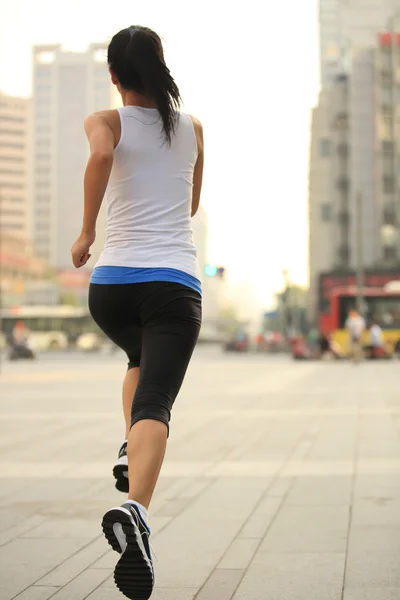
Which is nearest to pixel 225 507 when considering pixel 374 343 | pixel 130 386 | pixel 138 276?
pixel 130 386

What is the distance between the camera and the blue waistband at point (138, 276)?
3.72 metres

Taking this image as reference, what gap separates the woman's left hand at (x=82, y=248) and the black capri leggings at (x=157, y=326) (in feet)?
0.35

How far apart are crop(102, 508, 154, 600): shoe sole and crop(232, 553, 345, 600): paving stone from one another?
2.07 feet

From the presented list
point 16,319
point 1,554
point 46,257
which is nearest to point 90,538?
point 1,554

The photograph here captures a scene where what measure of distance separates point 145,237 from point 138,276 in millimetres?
136

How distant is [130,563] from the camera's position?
10.7 feet

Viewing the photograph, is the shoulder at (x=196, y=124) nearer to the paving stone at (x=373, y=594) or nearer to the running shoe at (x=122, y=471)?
the running shoe at (x=122, y=471)

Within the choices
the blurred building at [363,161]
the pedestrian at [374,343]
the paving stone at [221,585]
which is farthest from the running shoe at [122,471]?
the blurred building at [363,161]

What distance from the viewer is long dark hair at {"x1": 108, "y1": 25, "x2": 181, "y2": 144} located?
12.8 feet

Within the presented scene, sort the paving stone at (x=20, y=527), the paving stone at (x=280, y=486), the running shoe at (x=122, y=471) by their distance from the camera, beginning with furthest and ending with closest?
the paving stone at (x=280, y=486)
the paving stone at (x=20, y=527)
the running shoe at (x=122, y=471)

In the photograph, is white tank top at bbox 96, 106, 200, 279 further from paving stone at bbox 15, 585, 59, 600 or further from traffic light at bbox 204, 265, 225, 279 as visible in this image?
traffic light at bbox 204, 265, 225, 279

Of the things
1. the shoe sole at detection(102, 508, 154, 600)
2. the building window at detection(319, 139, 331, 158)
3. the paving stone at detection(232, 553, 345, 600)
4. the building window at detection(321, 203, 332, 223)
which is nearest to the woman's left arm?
the shoe sole at detection(102, 508, 154, 600)

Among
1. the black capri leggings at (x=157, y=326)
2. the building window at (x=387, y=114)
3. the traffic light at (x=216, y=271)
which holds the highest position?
the building window at (x=387, y=114)

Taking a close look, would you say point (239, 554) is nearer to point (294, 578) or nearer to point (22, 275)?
point (294, 578)
